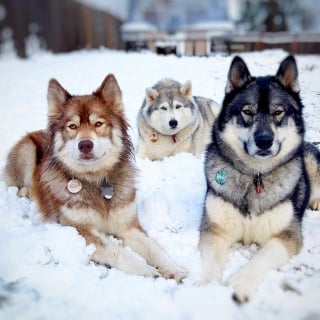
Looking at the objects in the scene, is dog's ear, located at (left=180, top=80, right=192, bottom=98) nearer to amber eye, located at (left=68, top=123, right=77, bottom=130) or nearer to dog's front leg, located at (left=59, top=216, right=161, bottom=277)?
amber eye, located at (left=68, top=123, right=77, bottom=130)

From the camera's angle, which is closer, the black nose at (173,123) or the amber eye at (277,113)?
the amber eye at (277,113)

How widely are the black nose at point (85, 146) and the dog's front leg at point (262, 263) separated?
1.06 m

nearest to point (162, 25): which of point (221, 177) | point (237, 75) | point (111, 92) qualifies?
point (111, 92)

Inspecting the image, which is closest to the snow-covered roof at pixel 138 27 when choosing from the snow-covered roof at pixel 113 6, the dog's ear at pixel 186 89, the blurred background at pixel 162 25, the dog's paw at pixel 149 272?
the blurred background at pixel 162 25

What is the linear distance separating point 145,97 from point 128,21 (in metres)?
0.84

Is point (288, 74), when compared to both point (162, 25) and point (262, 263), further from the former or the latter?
point (162, 25)

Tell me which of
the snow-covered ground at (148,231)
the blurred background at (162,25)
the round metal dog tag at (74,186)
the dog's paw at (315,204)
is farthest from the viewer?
the blurred background at (162,25)

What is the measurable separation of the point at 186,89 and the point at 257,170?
7.02 ft

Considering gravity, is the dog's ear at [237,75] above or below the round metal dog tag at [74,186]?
above

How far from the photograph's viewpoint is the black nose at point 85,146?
81.9 inches

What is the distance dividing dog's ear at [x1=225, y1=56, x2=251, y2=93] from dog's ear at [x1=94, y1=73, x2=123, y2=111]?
0.72 m

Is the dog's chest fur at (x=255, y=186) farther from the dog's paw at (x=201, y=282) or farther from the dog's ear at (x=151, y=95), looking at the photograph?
the dog's ear at (x=151, y=95)

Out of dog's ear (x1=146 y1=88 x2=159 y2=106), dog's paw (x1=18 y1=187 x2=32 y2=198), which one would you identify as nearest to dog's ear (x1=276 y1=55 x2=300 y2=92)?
dog's paw (x1=18 y1=187 x2=32 y2=198)

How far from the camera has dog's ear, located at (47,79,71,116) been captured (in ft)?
7.56
